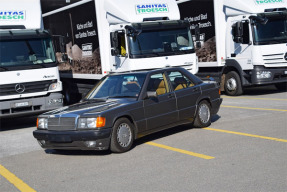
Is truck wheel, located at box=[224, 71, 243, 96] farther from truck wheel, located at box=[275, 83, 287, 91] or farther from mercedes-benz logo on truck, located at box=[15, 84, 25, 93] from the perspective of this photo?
mercedes-benz logo on truck, located at box=[15, 84, 25, 93]

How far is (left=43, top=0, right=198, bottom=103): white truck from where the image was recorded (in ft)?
45.4

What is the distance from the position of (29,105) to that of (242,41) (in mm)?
7465

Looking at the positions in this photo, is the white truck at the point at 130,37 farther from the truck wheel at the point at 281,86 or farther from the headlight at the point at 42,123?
the headlight at the point at 42,123

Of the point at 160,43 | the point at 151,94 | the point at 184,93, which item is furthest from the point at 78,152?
the point at 160,43

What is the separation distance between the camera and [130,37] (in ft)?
45.3

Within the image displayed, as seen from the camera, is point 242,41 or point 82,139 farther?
point 242,41

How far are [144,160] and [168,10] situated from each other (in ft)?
27.9

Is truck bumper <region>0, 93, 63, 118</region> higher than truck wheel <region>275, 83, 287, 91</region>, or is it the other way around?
truck bumper <region>0, 93, 63, 118</region>

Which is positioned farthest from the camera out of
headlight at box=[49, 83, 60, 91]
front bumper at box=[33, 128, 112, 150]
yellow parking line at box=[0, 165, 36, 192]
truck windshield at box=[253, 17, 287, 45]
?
truck windshield at box=[253, 17, 287, 45]

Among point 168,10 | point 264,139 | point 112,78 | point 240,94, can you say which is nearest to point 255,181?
point 264,139

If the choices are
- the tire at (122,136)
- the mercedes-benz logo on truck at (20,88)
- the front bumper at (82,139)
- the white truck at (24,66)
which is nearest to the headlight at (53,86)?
the white truck at (24,66)

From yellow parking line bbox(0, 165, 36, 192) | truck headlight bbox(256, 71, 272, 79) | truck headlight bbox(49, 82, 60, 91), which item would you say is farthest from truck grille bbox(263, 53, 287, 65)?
yellow parking line bbox(0, 165, 36, 192)

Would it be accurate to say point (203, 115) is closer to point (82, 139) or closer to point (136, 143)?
point (136, 143)

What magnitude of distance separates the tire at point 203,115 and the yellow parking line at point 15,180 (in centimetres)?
414
